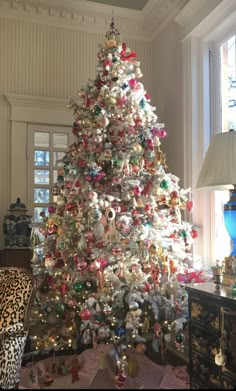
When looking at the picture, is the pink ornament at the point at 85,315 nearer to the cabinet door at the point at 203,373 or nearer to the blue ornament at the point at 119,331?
the blue ornament at the point at 119,331

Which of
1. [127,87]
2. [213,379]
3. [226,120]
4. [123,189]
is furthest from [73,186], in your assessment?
[213,379]

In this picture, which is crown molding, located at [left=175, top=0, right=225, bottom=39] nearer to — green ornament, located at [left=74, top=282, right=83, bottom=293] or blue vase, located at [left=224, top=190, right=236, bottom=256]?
blue vase, located at [left=224, top=190, right=236, bottom=256]

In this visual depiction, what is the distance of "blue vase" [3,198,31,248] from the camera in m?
3.60

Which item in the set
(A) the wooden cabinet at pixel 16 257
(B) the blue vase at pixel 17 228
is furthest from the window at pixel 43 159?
(A) the wooden cabinet at pixel 16 257

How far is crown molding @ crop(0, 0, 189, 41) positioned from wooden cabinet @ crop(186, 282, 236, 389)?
9.36 feet

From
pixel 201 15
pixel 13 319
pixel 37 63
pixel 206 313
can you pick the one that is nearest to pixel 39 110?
pixel 37 63

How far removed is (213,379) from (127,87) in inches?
81.6

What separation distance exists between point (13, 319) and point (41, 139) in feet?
7.01

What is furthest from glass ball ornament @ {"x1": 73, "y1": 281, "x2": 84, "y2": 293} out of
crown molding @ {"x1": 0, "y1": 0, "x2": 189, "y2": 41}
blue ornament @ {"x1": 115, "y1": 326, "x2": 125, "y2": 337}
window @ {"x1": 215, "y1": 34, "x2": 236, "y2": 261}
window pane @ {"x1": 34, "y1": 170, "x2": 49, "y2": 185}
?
crown molding @ {"x1": 0, "y1": 0, "x2": 189, "y2": 41}

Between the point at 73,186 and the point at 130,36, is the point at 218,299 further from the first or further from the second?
the point at 130,36

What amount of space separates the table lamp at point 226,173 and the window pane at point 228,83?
99 cm

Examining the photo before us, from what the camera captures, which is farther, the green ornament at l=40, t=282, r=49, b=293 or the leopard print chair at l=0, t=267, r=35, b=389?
the green ornament at l=40, t=282, r=49, b=293

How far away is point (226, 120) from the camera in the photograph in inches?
128

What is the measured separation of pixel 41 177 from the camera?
4.06m
